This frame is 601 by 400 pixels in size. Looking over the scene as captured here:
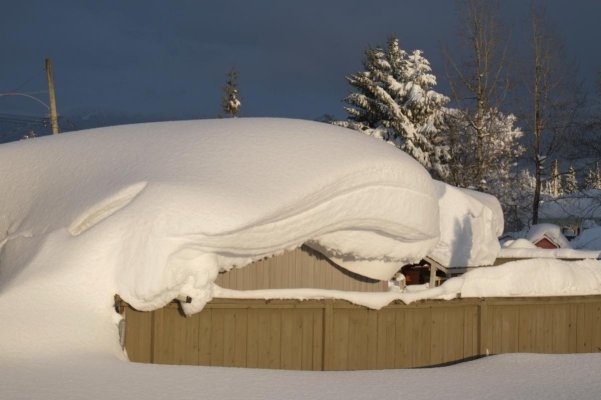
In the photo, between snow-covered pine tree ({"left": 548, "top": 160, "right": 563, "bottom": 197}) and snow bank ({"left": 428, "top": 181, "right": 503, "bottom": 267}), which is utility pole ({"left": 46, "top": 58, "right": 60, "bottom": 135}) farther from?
snow-covered pine tree ({"left": 548, "top": 160, "right": 563, "bottom": 197})

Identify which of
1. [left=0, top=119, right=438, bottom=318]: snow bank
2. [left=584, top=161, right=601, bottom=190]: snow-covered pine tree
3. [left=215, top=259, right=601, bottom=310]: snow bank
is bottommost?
[left=215, top=259, right=601, bottom=310]: snow bank

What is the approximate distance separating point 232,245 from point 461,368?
131 inches

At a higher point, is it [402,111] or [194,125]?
[402,111]

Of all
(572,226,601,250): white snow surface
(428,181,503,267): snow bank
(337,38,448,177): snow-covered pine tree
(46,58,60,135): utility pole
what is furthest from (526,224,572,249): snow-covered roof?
(46,58,60,135): utility pole

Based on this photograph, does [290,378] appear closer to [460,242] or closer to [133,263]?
[133,263]

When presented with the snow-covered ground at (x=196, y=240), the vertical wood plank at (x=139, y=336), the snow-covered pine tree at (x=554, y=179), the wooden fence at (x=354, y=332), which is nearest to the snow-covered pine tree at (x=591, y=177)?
the snow-covered pine tree at (x=554, y=179)

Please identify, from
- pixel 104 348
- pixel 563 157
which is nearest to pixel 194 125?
pixel 104 348

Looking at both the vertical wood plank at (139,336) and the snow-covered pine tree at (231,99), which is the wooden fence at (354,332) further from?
the snow-covered pine tree at (231,99)

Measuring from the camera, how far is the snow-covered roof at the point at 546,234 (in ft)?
102

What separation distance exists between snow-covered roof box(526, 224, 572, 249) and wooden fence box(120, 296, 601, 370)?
20.7m

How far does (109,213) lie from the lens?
8234 mm

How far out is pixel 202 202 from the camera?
26.7 feet

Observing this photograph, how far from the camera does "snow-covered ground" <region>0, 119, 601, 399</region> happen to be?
7035 mm

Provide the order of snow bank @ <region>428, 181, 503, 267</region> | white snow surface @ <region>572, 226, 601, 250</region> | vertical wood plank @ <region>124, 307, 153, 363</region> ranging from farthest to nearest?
1. white snow surface @ <region>572, 226, 601, 250</region>
2. snow bank @ <region>428, 181, 503, 267</region>
3. vertical wood plank @ <region>124, 307, 153, 363</region>
